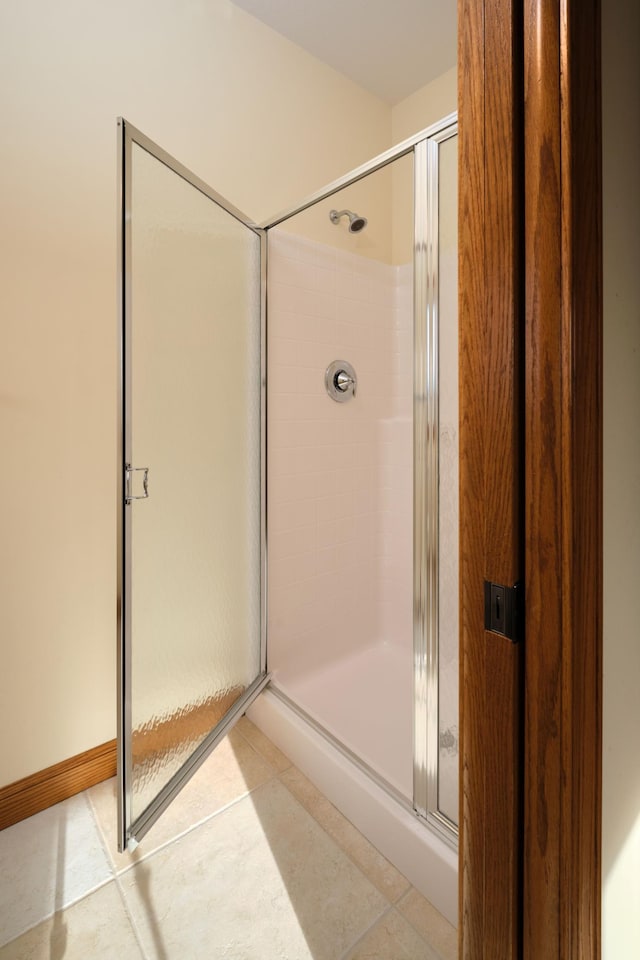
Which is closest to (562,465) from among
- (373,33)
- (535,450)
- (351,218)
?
(535,450)

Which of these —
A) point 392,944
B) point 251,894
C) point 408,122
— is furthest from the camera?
point 408,122

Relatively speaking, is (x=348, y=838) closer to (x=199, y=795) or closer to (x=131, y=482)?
(x=199, y=795)

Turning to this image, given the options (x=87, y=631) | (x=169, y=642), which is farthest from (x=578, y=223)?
(x=87, y=631)

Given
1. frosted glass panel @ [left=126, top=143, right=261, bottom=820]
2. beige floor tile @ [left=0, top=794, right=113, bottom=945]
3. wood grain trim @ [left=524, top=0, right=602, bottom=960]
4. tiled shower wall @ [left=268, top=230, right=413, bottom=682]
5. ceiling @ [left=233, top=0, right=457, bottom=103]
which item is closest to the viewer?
wood grain trim @ [left=524, top=0, right=602, bottom=960]

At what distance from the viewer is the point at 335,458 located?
2.04 m

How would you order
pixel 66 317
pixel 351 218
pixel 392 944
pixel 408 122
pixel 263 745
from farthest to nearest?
pixel 408 122 < pixel 351 218 < pixel 263 745 < pixel 66 317 < pixel 392 944

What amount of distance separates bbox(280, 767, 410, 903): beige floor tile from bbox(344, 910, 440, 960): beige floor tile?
6 centimetres

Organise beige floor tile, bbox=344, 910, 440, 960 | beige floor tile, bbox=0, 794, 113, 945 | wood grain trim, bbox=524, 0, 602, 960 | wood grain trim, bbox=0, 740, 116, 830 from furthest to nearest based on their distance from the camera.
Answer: wood grain trim, bbox=0, 740, 116, 830 → beige floor tile, bbox=0, 794, 113, 945 → beige floor tile, bbox=344, 910, 440, 960 → wood grain trim, bbox=524, 0, 602, 960

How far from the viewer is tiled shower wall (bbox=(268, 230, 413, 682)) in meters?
1.86

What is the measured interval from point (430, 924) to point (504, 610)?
0.95 metres

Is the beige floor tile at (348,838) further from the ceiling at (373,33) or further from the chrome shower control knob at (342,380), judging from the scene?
the ceiling at (373,33)

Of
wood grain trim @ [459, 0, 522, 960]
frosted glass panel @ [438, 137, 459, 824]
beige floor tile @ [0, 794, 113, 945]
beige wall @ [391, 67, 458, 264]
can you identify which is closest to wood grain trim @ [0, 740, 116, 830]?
beige floor tile @ [0, 794, 113, 945]

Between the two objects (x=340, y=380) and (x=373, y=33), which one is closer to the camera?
(x=373, y=33)

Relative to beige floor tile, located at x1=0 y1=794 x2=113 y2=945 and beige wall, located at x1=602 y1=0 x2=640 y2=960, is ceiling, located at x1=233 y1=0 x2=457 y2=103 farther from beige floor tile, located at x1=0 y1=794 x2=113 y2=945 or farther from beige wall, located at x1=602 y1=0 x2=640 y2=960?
beige floor tile, located at x1=0 y1=794 x2=113 y2=945
